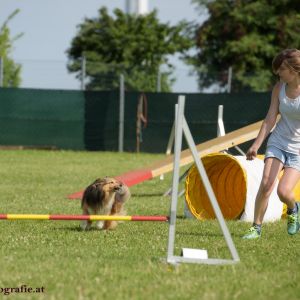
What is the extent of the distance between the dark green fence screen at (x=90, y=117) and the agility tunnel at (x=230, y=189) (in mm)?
10760

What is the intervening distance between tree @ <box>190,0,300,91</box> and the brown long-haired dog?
90.2 feet

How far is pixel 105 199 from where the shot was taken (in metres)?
7.67

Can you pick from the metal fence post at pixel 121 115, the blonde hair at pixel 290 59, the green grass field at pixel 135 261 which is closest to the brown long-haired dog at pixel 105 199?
the green grass field at pixel 135 261

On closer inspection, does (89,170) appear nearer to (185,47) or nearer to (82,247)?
(82,247)

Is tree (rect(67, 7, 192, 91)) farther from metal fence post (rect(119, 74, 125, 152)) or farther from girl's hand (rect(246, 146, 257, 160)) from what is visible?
girl's hand (rect(246, 146, 257, 160))

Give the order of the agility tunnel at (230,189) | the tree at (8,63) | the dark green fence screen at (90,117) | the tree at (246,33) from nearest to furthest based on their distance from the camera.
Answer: the agility tunnel at (230,189) < the dark green fence screen at (90,117) < the tree at (8,63) < the tree at (246,33)

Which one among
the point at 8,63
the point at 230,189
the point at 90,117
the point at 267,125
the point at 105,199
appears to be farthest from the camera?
the point at 8,63

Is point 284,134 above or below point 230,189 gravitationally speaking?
above

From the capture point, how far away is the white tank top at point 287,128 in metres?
6.74

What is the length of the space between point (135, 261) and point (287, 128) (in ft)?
6.12

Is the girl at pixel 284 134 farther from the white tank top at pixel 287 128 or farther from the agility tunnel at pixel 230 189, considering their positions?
the agility tunnel at pixel 230 189

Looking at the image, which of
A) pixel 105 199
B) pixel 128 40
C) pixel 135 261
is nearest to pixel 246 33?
pixel 128 40

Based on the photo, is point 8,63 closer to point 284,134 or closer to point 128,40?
point 128,40

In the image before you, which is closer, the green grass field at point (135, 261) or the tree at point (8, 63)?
the green grass field at point (135, 261)
